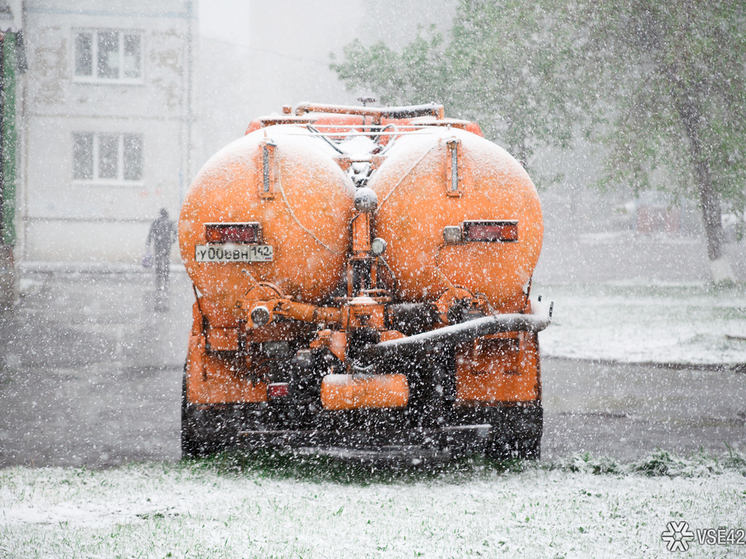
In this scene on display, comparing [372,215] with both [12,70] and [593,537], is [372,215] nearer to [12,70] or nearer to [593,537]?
[593,537]

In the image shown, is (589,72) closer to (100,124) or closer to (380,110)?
(380,110)

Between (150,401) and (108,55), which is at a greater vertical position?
(108,55)

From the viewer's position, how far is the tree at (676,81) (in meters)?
13.7

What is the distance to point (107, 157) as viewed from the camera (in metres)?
25.5

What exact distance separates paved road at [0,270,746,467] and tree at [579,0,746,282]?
6.62 metres

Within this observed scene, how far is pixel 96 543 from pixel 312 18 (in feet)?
163

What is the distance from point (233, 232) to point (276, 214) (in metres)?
0.25

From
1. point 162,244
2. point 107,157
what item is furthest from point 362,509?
point 107,157

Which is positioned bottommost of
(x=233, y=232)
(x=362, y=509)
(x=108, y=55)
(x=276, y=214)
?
(x=362, y=509)

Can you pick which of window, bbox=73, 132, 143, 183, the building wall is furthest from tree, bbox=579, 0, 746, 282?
window, bbox=73, 132, 143, 183

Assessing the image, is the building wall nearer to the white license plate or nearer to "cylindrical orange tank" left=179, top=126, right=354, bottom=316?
"cylindrical orange tank" left=179, top=126, right=354, bottom=316

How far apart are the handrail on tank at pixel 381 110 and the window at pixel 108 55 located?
20.6 meters

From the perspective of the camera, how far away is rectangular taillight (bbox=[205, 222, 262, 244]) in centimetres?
450

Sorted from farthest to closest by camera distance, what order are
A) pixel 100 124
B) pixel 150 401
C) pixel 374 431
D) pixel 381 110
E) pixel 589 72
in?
pixel 100 124 < pixel 589 72 < pixel 150 401 < pixel 381 110 < pixel 374 431
